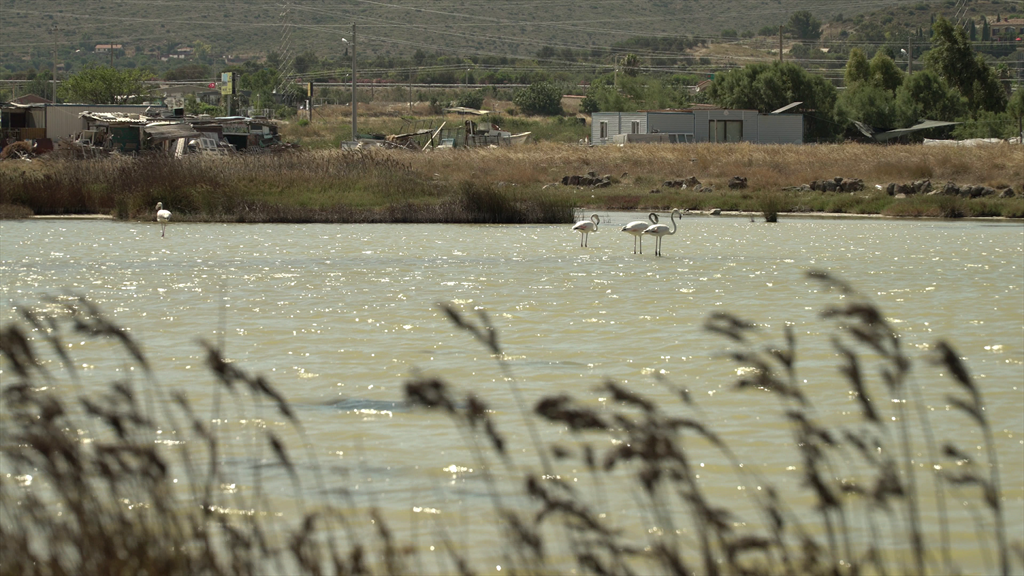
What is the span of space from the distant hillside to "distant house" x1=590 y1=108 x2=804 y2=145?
271 feet

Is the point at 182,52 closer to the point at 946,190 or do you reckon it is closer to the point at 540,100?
the point at 540,100

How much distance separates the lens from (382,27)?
156 metres

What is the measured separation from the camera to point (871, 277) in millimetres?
18000

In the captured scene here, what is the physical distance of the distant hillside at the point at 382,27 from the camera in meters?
153

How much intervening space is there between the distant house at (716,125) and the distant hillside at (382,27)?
82.5 meters

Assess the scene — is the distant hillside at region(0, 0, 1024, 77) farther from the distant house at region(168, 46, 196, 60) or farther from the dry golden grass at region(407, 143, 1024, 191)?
the dry golden grass at region(407, 143, 1024, 191)

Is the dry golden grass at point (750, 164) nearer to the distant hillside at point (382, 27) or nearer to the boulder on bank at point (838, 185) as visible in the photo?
the boulder on bank at point (838, 185)

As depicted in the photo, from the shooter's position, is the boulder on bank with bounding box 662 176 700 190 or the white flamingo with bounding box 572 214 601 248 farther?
the boulder on bank with bounding box 662 176 700 190

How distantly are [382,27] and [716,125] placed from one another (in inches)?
3826

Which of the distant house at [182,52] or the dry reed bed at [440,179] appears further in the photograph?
the distant house at [182,52]

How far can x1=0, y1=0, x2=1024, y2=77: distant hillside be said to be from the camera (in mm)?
152875

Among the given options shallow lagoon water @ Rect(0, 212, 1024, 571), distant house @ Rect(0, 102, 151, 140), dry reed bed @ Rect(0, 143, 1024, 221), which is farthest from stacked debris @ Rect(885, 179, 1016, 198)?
distant house @ Rect(0, 102, 151, 140)

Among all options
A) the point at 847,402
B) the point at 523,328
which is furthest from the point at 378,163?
the point at 847,402

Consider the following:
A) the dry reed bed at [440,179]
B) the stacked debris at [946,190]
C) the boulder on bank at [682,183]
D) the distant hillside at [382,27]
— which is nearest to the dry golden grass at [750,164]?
the dry reed bed at [440,179]
